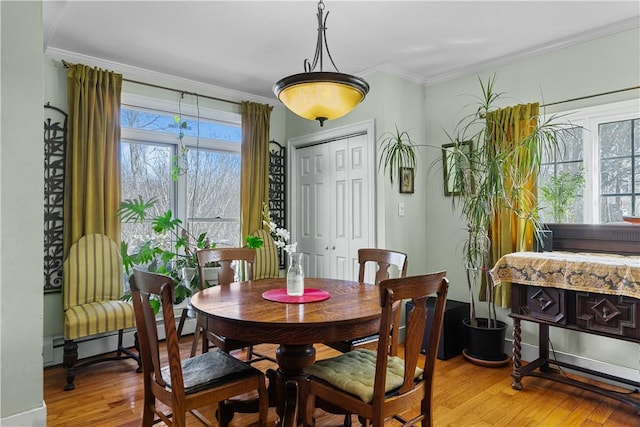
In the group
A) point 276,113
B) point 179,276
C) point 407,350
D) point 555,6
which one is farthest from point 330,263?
point 555,6

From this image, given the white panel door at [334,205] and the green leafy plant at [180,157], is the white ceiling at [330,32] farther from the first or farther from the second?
the white panel door at [334,205]

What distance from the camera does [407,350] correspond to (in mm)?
1610

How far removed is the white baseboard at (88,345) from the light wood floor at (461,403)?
4.5 inches

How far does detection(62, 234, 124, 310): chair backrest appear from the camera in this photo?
122 inches

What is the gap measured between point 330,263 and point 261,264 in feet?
2.45

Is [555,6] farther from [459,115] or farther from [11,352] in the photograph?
[11,352]

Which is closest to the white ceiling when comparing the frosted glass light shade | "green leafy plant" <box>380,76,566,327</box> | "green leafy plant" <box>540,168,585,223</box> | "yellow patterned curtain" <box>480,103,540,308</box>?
"green leafy plant" <box>380,76,566,327</box>

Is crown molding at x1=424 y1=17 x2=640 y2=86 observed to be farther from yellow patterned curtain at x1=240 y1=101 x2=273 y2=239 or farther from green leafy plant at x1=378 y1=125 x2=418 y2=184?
yellow patterned curtain at x1=240 y1=101 x2=273 y2=239

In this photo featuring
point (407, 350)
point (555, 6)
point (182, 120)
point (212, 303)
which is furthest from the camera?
point (182, 120)

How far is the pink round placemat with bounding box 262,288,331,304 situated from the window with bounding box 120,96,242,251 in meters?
2.02

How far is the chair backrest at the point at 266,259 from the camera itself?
4148mm

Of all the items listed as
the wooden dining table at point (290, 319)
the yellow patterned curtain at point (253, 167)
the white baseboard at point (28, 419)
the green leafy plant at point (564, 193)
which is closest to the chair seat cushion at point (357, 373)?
the wooden dining table at point (290, 319)

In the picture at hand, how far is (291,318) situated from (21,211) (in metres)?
1.63

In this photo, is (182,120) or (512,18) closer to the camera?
(512,18)
